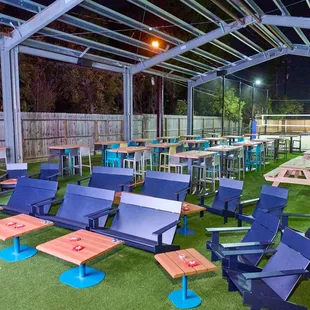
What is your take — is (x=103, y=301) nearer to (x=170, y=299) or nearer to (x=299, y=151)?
(x=170, y=299)

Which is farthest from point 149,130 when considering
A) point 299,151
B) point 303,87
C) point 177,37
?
point 303,87

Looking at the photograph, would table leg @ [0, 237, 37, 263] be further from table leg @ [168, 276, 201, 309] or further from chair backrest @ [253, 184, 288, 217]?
chair backrest @ [253, 184, 288, 217]

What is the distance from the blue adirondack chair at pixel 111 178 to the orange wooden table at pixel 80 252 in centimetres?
201

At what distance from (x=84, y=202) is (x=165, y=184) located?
4.41 feet

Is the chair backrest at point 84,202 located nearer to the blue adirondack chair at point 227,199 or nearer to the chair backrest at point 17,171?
the blue adirondack chair at point 227,199

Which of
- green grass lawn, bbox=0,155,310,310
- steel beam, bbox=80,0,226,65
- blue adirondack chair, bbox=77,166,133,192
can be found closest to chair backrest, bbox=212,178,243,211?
green grass lawn, bbox=0,155,310,310

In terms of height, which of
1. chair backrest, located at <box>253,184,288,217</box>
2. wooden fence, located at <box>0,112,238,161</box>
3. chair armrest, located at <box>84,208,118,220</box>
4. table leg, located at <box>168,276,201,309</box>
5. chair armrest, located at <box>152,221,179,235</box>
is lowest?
table leg, located at <box>168,276,201,309</box>

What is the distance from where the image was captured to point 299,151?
50.6ft

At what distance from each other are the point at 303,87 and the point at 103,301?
66.8 feet

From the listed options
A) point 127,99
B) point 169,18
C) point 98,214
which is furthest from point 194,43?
point 98,214

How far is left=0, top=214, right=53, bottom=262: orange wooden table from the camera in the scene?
3.61 meters

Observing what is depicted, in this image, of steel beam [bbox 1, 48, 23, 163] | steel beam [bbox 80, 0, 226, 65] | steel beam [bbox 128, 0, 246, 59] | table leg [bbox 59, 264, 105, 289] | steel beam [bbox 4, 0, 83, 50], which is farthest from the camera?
steel beam [bbox 1, 48, 23, 163]

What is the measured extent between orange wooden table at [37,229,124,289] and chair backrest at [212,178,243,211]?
92.6 inches

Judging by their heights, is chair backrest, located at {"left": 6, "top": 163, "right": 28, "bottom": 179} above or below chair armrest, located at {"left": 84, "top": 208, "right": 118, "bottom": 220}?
above
